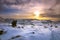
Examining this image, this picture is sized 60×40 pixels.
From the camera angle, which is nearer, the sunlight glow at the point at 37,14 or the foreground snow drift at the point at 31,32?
the foreground snow drift at the point at 31,32

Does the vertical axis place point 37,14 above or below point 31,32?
above

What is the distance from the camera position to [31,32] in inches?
86.5

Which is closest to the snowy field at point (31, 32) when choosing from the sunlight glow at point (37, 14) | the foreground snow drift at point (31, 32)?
the foreground snow drift at point (31, 32)

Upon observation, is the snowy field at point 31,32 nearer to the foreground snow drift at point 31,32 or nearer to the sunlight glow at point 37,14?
the foreground snow drift at point 31,32

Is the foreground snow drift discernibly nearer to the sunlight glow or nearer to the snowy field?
the snowy field

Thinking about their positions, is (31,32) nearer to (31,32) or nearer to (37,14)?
(31,32)

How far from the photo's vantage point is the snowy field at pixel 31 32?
2.13 meters

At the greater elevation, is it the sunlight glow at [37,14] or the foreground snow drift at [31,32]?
the sunlight glow at [37,14]

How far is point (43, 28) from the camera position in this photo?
2254mm

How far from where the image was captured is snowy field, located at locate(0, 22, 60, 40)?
83.9 inches

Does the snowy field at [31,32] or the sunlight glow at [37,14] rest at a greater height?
the sunlight glow at [37,14]

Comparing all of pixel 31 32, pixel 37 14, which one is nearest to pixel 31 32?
pixel 31 32

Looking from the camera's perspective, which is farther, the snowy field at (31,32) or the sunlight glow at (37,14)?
the sunlight glow at (37,14)

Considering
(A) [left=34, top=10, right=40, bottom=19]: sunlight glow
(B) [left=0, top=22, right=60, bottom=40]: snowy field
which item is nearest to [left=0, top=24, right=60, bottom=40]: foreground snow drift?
(B) [left=0, top=22, right=60, bottom=40]: snowy field
